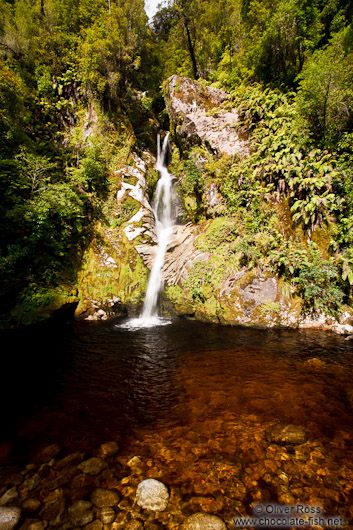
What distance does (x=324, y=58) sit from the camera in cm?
870

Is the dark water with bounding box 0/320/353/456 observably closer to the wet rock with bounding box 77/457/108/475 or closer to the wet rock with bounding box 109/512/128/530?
the wet rock with bounding box 77/457/108/475

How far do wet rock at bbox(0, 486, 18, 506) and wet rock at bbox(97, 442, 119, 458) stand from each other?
913 mm

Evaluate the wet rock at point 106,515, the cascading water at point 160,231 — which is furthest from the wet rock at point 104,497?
the cascading water at point 160,231

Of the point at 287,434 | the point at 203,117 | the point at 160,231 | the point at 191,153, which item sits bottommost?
the point at 287,434

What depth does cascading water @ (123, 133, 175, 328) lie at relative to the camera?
11133mm

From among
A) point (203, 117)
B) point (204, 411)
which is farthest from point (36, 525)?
point (203, 117)

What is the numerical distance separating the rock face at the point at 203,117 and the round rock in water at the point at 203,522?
44.9 feet

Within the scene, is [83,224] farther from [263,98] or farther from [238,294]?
[263,98]

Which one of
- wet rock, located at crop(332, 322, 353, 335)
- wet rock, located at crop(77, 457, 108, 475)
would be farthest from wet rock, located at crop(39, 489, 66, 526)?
wet rock, located at crop(332, 322, 353, 335)

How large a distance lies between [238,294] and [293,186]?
5324 millimetres

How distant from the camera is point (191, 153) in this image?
547 inches

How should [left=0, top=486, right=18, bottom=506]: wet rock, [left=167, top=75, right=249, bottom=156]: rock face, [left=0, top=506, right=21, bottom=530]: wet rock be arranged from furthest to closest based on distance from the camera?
1. [left=167, top=75, right=249, bottom=156]: rock face
2. [left=0, top=486, right=18, bottom=506]: wet rock
3. [left=0, top=506, right=21, bottom=530]: wet rock

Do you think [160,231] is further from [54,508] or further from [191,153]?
[54,508]

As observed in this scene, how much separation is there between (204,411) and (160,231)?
12912mm
